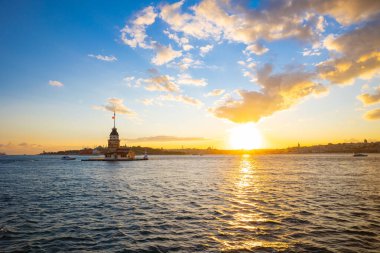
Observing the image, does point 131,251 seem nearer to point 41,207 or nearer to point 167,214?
point 167,214

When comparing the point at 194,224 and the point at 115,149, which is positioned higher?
the point at 115,149

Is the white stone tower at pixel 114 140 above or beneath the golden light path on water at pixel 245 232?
A: above

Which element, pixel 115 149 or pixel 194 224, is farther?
pixel 115 149

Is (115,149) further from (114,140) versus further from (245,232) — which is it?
(245,232)

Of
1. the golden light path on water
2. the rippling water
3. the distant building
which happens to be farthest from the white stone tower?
the golden light path on water

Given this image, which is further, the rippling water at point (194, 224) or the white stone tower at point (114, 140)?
the white stone tower at point (114, 140)

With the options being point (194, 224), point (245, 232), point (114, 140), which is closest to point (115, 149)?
point (114, 140)

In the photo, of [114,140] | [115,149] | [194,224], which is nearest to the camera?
[194,224]

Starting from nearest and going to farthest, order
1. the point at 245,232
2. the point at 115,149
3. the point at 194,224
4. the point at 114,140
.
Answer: the point at 245,232 → the point at 194,224 → the point at 115,149 → the point at 114,140

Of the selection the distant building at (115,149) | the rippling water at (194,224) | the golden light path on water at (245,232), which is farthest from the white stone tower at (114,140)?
the golden light path on water at (245,232)

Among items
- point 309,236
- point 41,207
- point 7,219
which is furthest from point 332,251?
point 41,207

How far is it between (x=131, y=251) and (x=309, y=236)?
10.9m

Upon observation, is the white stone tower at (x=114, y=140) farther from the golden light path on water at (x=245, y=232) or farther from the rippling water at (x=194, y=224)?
the golden light path on water at (x=245, y=232)

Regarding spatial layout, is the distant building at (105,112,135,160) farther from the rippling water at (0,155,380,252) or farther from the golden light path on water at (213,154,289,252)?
the golden light path on water at (213,154,289,252)
